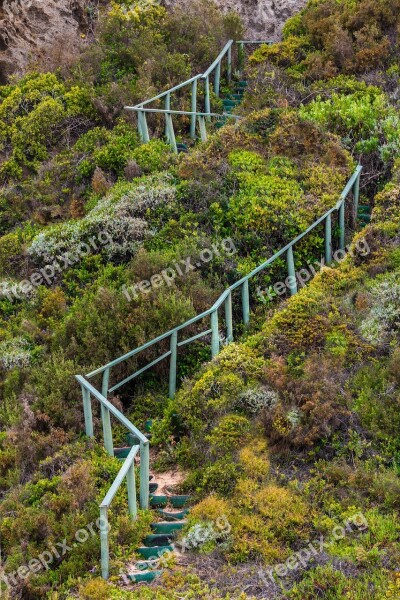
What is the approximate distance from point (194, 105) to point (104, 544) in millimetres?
11103

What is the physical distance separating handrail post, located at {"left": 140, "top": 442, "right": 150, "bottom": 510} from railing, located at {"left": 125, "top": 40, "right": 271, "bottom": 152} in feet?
28.0

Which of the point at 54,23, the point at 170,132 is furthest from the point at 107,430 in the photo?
the point at 54,23

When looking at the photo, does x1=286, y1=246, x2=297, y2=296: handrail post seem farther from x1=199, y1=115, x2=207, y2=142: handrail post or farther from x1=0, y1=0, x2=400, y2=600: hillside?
x1=199, y1=115, x2=207, y2=142: handrail post

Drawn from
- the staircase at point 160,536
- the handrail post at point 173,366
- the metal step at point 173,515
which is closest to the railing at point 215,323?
the handrail post at point 173,366

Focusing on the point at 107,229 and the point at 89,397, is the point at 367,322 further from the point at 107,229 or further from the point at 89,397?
the point at 107,229

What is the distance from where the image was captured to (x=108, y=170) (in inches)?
622

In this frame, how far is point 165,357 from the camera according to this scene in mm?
11125

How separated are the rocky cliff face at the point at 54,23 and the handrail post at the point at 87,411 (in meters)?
11.2

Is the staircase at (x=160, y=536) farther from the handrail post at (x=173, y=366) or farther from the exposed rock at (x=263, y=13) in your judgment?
the exposed rock at (x=263, y=13)

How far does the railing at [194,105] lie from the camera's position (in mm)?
16109

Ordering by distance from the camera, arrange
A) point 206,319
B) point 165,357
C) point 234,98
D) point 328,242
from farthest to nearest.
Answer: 1. point 234,98
2. point 328,242
3. point 206,319
4. point 165,357

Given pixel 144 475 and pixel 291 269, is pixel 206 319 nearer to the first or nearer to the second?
pixel 291 269

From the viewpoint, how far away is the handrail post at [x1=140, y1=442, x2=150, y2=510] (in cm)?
849

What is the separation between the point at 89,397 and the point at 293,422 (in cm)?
228
